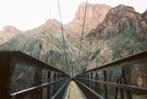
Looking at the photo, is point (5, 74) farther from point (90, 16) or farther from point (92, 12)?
point (92, 12)

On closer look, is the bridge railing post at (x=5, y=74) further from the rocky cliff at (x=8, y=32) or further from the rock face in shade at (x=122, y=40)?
the rocky cliff at (x=8, y=32)

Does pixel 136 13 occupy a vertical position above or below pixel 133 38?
above

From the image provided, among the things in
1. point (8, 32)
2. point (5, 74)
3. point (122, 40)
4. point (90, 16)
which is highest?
point (90, 16)

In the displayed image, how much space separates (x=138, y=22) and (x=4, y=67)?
189 feet

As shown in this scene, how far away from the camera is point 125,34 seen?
50.1m

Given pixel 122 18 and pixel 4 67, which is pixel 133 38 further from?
pixel 4 67

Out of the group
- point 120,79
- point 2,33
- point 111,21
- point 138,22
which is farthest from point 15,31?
point 120,79

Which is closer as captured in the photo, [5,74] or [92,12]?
[5,74]

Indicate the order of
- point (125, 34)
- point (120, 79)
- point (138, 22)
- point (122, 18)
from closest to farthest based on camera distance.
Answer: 1. point (120, 79)
2. point (125, 34)
3. point (138, 22)
4. point (122, 18)

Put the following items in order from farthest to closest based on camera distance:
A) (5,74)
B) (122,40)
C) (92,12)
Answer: (92,12) < (122,40) < (5,74)

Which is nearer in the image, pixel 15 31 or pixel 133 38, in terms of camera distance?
pixel 133 38

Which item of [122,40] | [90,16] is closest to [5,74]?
[122,40]

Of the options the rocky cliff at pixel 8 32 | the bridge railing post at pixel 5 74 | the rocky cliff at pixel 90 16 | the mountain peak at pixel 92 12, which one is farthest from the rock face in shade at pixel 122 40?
the rocky cliff at pixel 8 32

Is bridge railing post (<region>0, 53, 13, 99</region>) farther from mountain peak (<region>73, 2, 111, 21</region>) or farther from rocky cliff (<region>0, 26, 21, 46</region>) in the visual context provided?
rocky cliff (<region>0, 26, 21, 46</region>)
